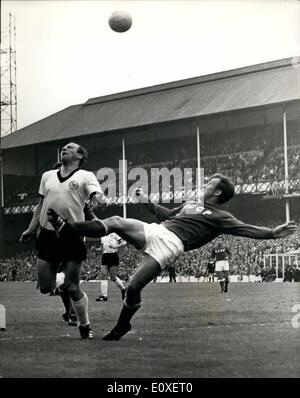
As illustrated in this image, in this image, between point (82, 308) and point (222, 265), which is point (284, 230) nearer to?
point (82, 308)

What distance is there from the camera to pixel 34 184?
46.2 metres

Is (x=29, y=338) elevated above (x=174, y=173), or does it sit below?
below

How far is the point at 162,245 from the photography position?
786cm

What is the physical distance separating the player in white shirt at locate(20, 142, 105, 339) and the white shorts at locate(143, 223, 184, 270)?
2.25ft

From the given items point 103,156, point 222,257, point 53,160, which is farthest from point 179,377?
point 53,160

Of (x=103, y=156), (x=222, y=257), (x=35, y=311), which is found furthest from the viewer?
(x=103, y=156)

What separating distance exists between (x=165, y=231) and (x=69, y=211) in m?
1.10

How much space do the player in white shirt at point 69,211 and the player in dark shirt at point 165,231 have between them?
252 mm

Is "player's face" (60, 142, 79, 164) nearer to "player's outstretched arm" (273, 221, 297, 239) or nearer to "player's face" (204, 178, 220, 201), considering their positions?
"player's face" (204, 178, 220, 201)

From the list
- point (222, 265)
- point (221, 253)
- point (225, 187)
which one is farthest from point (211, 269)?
point (225, 187)

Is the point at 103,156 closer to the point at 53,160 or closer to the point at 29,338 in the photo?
the point at 53,160

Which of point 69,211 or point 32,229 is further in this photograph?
point 32,229
